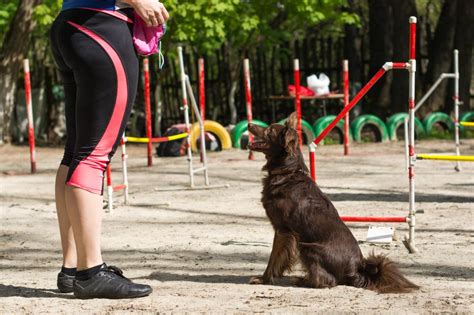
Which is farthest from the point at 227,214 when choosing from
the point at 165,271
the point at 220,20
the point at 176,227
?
the point at 220,20

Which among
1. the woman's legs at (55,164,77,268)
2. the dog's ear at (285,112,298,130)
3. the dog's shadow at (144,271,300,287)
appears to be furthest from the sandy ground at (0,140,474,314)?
the dog's ear at (285,112,298,130)

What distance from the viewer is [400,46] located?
18734 millimetres

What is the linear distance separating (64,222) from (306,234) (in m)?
1.33

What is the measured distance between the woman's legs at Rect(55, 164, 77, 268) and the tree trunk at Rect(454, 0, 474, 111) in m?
14.9

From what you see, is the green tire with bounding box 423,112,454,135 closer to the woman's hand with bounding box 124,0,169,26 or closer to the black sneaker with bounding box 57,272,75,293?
the black sneaker with bounding box 57,272,75,293

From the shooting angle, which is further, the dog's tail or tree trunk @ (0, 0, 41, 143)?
tree trunk @ (0, 0, 41, 143)

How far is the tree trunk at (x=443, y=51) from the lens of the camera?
19.1 metres

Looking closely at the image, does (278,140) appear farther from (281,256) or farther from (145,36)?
(145,36)

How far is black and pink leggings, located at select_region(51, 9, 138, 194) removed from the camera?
15.0ft

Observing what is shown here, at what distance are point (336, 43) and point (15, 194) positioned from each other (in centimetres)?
1249

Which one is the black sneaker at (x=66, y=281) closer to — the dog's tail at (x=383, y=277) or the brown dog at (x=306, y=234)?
the brown dog at (x=306, y=234)

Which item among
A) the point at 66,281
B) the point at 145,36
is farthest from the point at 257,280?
the point at 145,36

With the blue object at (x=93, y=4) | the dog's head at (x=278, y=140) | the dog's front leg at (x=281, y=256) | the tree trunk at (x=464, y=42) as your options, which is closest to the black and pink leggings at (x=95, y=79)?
the blue object at (x=93, y=4)

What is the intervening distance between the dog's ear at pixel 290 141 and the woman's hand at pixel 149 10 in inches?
44.5
